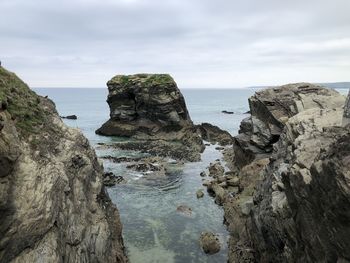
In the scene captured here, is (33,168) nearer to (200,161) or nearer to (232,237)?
(232,237)

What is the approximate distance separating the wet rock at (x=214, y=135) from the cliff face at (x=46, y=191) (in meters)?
53.5

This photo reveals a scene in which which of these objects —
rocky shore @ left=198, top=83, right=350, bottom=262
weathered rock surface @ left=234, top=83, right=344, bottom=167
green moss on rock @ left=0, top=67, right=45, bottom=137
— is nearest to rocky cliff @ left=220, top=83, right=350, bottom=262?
rocky shore @ left=198, top=83, right=350, bottom=262

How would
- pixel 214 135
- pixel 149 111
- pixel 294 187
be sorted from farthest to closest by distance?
pixel 149 111 < pixel 214 135 < pixel 294 187

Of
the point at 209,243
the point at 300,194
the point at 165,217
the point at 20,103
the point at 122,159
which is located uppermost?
the point at 20,103

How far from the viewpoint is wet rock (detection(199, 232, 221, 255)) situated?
30166mm

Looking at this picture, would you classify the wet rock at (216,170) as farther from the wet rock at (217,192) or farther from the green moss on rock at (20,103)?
the green moss on rock at (20,103)

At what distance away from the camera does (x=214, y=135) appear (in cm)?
8500

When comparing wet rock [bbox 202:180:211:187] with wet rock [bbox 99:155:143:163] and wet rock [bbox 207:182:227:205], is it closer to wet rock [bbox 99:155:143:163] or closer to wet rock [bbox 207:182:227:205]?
wet rock [bbox 207:182:227:205]

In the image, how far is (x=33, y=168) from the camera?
66.4 ft

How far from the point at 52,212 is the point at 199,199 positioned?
2565 centimetres

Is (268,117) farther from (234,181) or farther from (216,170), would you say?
(216,170)

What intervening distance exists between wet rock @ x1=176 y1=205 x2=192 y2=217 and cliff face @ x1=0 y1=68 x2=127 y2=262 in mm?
11165

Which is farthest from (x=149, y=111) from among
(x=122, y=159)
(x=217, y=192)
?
(x=217, y=192)

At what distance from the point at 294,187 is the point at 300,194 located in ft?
2.71
